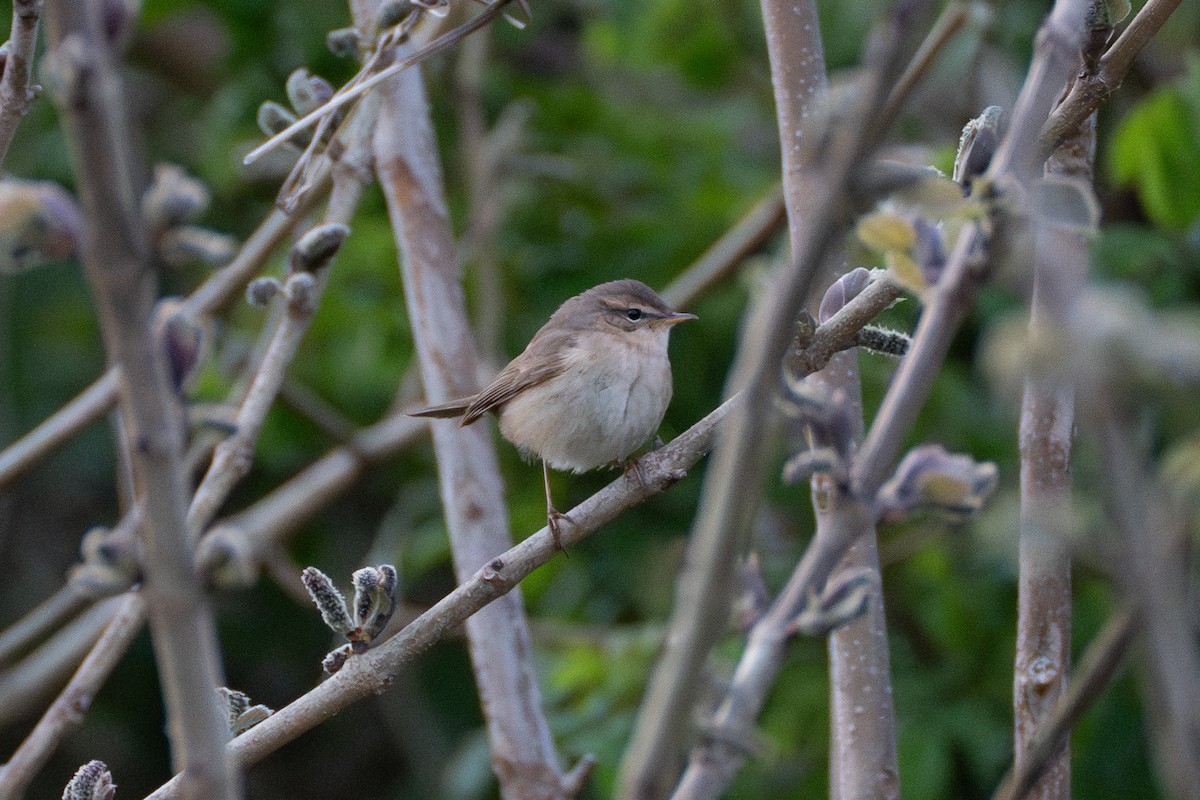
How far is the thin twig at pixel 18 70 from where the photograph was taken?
200 cm

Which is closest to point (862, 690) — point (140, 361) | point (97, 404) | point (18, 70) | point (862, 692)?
point (862, 692)

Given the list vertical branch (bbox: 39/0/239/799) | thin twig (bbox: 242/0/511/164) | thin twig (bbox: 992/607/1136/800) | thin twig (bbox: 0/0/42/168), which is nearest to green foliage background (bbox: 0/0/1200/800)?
thin twig (bbox: 242/0/511/164)

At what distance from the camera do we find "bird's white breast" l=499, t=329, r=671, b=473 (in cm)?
335

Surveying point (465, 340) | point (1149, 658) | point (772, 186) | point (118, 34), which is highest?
point (772, 186)

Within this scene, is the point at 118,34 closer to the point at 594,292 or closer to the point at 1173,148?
the point at 594,292

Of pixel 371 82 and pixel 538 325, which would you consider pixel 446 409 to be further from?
pixel 538 325

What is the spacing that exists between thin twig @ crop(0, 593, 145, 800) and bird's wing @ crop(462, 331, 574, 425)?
1.06 metres

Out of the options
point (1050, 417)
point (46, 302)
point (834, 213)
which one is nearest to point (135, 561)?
point (834, 213)

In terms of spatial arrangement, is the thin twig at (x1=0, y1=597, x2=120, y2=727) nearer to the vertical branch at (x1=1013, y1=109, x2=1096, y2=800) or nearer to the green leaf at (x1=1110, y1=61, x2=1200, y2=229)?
the vertical branch at (x1=1013, y1=109, x2=1096, y2=800)

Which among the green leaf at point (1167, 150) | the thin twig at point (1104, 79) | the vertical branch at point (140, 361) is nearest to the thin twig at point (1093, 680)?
the vertical branch at point (140, 361)

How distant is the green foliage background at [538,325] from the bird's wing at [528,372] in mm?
951

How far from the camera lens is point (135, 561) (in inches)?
44.9

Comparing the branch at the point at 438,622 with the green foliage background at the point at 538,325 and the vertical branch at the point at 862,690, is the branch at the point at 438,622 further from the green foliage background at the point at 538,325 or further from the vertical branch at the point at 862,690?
the green foliage background at the point at 538,325

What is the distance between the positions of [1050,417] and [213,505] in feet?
5.04
